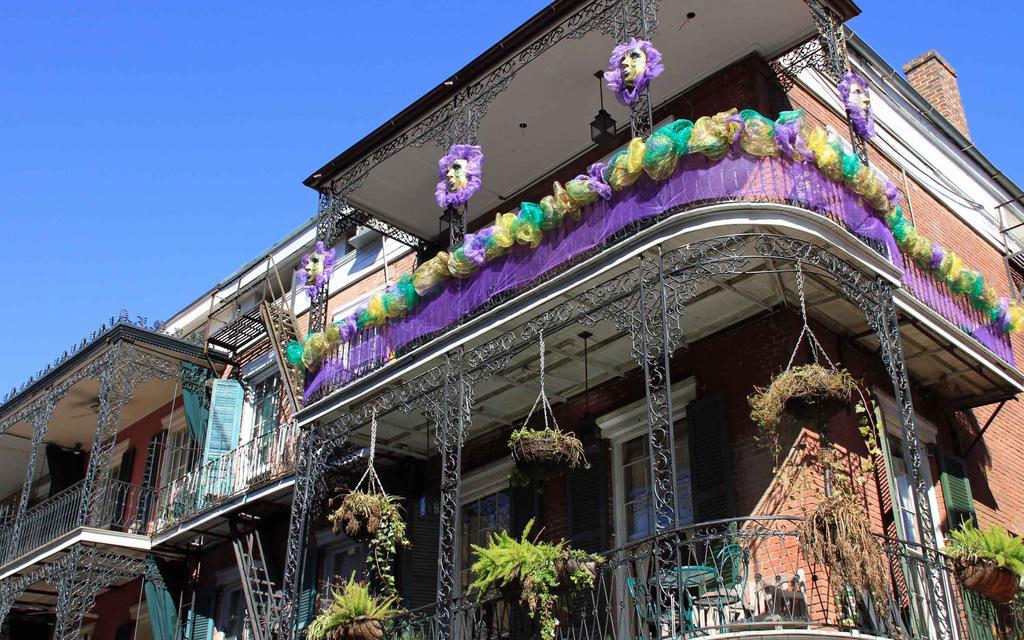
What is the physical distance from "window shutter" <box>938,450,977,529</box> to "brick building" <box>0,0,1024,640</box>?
51 mm

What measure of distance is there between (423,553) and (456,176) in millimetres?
4941

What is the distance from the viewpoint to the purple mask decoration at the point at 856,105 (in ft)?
37.2

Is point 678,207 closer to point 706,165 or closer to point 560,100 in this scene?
point 706,165

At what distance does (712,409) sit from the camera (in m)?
11.4

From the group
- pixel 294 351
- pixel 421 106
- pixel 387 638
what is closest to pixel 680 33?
pixel 421 106

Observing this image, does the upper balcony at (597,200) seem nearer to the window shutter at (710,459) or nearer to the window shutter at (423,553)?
the window shutter at (710,459)

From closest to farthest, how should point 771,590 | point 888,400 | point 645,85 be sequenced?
point 771,590, point 645,85, point 888,400

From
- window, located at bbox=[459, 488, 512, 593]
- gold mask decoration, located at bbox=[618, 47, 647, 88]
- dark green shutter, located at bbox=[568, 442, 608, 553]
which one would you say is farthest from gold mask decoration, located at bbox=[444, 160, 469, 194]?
window, located at bbox=[459, 488, 512, 593]

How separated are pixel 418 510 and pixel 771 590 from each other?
6.28 metres

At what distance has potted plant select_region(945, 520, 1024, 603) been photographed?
9438 mm

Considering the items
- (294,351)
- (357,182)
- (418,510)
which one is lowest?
(418,510)

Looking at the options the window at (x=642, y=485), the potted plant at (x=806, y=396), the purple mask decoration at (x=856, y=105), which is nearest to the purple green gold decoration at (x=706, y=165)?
the purple mask decoration at (x=856, y=105)

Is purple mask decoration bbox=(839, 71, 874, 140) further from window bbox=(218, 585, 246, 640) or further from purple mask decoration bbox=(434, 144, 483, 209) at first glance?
window bbox=(218, 585, 246, 640)

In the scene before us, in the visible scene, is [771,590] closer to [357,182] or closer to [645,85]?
[645,85]
